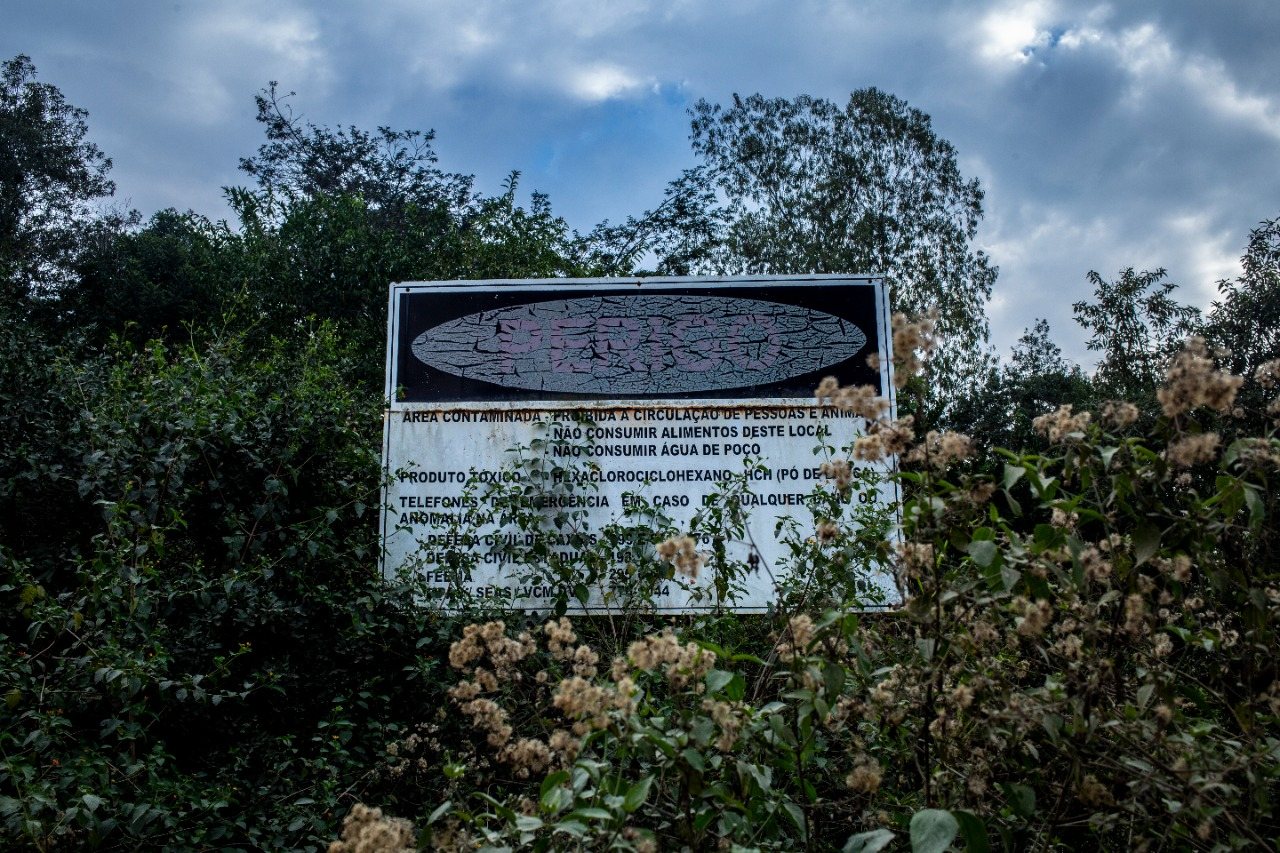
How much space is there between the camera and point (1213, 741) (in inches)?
110

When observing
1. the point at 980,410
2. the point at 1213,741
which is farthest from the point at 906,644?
the point at 980,410

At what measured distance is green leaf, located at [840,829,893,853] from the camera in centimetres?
241

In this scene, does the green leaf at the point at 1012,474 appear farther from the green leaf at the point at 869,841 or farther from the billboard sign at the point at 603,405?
the billboard sign at the point at 603,405

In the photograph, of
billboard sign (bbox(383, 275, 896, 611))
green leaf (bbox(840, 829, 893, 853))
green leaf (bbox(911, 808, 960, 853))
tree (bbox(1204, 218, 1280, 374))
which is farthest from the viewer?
tree (bbox(1204, 218, 1280, 374))

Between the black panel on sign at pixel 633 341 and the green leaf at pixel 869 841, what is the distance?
4.14 m

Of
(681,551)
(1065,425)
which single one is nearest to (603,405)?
(681,551)

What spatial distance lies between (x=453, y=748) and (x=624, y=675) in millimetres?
2724

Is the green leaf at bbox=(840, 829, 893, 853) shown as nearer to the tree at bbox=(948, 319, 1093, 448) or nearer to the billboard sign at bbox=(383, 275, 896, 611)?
the billboard sign at bbox=(383, 275, 896, 611)

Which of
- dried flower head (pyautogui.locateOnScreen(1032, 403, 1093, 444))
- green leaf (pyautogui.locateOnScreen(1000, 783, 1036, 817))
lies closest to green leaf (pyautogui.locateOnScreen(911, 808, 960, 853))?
green leaf (pyautogui.locateOnScreen(1000, 783, 1036, 817))

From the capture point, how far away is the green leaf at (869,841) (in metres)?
2.41

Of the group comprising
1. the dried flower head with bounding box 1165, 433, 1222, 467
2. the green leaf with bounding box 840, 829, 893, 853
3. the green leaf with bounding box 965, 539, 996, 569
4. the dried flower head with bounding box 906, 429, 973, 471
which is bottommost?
the green leaf with bounding box 840, 829, 893, 853


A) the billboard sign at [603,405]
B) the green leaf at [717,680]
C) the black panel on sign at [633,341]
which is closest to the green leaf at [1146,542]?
the green leaf at [717,680]

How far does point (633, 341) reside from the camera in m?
6.68

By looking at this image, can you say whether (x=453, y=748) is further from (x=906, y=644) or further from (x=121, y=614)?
(x=906, y=644)
